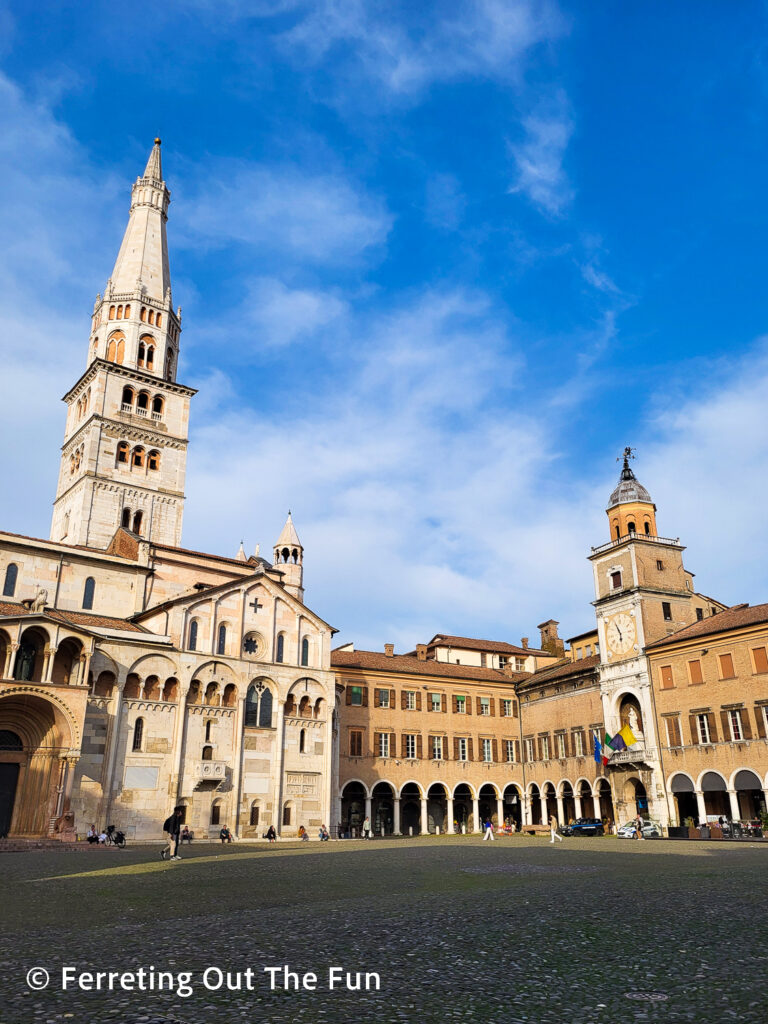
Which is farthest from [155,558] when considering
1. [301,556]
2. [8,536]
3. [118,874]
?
[118,874]

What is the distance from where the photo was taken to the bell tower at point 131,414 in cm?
5550

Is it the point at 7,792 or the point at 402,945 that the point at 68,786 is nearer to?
the point at 7,792

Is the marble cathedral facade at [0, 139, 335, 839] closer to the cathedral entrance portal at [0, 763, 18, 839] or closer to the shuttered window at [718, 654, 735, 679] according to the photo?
the cathedral entrance portal at [0, 763, 18, 839]

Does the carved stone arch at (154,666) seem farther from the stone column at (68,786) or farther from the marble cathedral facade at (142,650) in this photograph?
the stone column at (68,786)

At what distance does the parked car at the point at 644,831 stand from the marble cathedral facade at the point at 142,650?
659 inches

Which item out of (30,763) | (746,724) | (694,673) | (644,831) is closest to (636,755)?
(644,831)

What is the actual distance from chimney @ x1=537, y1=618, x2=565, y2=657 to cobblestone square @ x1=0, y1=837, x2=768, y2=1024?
55.4m

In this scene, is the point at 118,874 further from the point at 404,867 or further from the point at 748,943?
the point at 748,943

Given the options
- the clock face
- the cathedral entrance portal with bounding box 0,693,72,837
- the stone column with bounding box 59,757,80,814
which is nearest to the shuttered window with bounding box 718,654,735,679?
the clock face

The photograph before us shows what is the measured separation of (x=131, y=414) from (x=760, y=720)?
45.4 m

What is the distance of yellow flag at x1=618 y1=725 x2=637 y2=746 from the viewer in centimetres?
4766

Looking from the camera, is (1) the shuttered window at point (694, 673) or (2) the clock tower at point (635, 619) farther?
(2) the clock tower at point (635, 619)

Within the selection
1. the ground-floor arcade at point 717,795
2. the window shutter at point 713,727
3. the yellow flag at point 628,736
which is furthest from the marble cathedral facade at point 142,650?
the window shutter at point 713,727

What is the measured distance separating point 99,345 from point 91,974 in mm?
59039
